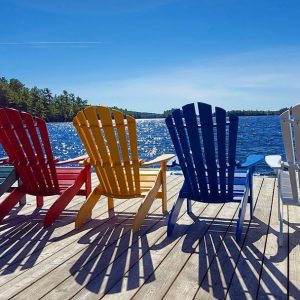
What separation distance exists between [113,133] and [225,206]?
63.5 inches

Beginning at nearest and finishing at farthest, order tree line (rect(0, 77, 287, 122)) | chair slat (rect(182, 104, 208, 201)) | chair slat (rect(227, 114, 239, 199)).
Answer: chair slat (rect(227, 114, 239, 199)), chair slat (rect(182, 104, 208, 201)), tree line (rect(0, 77, 287, 122))

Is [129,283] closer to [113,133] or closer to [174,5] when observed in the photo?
[113,133]

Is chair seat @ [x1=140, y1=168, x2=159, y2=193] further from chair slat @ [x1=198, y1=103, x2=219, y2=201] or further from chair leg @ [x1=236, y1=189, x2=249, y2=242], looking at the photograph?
chair leg @ [x1=236, y1=189, x2=249, y2=242]

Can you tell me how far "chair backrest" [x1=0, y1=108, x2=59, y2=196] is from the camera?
376 cm

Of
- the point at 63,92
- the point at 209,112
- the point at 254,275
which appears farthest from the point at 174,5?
the point at 63,92

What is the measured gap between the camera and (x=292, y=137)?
3.26 metres

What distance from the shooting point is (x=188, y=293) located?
2242mm

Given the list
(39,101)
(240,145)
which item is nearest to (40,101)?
(39,101)

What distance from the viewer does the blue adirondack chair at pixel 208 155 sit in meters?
3.23

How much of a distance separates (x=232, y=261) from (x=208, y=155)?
0.97 metres

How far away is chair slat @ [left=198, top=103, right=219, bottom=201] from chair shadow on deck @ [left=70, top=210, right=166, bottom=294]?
2.17 feet

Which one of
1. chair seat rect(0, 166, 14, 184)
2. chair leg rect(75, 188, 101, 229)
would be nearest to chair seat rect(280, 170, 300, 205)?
chair leg rect(75, 188, 101, 229)

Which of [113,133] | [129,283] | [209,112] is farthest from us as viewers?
[113,133]

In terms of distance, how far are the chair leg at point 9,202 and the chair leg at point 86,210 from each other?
78 centimetres
